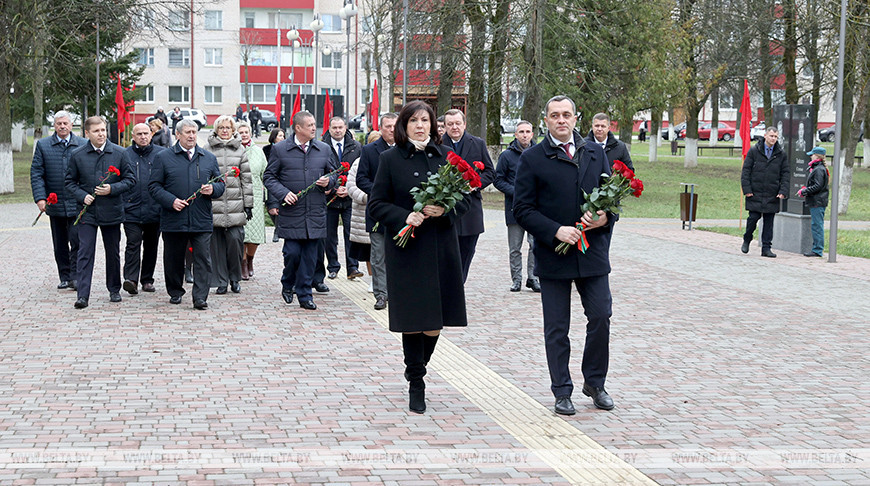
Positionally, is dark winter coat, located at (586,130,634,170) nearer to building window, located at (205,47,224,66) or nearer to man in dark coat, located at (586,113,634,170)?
man in dark coat, located at (586,113,634,170)

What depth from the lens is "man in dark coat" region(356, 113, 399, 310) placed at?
963cm

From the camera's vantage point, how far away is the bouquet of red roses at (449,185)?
20.9 feet

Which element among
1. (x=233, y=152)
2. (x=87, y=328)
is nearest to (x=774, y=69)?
(x=233, y=152)

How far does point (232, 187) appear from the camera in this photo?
11.7m

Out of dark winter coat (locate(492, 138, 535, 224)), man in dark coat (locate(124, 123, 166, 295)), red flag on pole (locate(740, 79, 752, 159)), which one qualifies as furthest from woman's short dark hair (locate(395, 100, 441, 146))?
red flag on pole (locate(740, 79, 752, 159))

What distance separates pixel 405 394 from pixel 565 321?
3.85ft

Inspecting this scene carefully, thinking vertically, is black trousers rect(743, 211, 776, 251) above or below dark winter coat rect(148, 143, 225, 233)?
below

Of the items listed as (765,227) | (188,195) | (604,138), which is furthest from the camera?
(765,227)

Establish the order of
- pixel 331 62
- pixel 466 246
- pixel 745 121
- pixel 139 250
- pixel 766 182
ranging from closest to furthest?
1. pixel 466 246
2. pixel 139 250
3. pixel 766 182
4. pixel 745 121
5. pixel 331 62

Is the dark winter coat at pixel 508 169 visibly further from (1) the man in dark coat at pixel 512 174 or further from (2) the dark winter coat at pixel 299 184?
(2) the dark winter coat at pixel 299 184

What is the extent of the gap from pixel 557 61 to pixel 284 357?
22502 mm

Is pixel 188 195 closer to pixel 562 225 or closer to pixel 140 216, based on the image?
pixel 140 216

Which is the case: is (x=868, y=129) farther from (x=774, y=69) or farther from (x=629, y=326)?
(x=629, y=326)

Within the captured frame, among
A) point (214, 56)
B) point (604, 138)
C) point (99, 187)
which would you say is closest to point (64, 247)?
point (99, 187)
